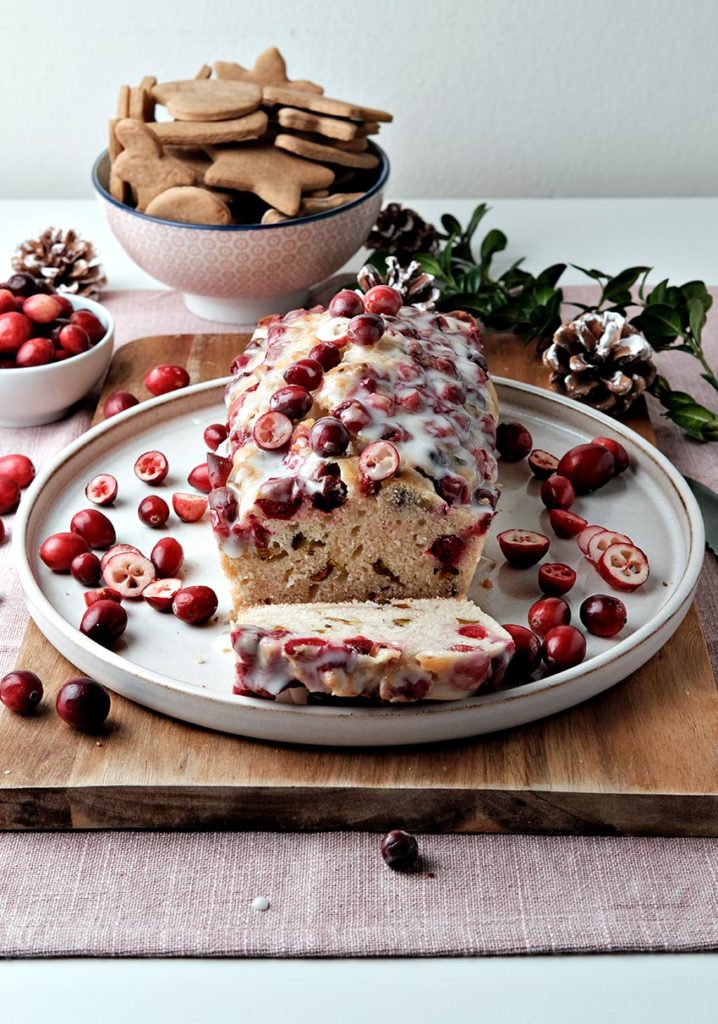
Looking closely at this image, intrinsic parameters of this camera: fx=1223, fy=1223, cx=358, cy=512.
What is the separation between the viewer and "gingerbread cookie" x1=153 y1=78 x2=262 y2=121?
14.4 ft

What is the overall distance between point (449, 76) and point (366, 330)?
297cm

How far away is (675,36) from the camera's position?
5695mm

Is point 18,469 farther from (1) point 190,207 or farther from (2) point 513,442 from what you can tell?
(2) point 513,442

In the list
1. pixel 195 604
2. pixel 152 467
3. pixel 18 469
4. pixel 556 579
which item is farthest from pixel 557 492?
pixel 18 469

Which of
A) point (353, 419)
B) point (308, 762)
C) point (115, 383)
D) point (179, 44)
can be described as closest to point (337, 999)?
point (308, 762)

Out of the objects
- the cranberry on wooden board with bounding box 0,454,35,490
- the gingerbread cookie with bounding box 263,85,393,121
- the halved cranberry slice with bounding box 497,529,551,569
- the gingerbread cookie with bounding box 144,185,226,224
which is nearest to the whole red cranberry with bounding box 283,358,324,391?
the halved cranberry slice with bounding box 497,529,551,569

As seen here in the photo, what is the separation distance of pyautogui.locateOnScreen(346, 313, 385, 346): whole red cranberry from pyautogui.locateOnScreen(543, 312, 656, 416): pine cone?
1.03 m

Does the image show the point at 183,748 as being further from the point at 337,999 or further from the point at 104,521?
the point at 104,521

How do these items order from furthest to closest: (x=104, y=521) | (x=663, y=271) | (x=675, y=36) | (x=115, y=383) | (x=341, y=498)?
(x=675, y=36)
(x=663, y=271)
(x=115, y=383)
(x=104, y=521)
(x=341, y=498)

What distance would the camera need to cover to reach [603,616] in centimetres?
306

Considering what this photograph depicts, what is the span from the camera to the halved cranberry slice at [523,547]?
10.9 ft

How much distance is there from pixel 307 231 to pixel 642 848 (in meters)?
2.61

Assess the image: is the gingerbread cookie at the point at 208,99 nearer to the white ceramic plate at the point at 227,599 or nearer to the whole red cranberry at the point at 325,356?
the white ceramic plate at the point at 227,599

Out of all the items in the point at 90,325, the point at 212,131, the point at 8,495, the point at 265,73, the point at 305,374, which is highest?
the point at 265,73
